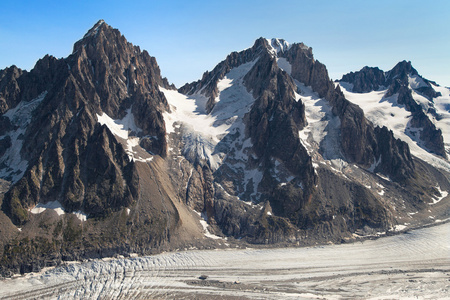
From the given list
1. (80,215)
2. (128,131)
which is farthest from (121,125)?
(80,215)

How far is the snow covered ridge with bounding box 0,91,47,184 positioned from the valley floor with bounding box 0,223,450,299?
48.4 meters

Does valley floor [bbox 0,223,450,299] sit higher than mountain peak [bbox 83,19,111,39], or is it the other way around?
mountain peak [bbox 83,19,111,39]

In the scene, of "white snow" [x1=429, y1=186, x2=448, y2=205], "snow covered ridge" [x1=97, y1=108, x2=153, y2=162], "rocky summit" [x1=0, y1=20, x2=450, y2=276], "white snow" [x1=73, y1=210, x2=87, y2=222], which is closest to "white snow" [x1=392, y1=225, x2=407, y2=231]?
"rocky summit" [x1=0, y1=20, x2=450, y2=276]

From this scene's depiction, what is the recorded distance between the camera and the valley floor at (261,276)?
9469 centimetres

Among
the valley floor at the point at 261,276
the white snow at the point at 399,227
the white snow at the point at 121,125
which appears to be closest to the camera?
the valley floor at the point at 261,276

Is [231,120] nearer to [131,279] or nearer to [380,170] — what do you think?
[380,170]

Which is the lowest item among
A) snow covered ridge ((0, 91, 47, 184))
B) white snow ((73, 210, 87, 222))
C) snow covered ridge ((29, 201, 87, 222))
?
white snow ((73, 210, 87, 222))

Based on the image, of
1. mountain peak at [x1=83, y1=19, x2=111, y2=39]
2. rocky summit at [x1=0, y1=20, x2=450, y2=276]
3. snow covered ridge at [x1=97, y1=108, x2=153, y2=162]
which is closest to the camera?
rocky summit at [x1=0, y1=20, x2=450, y2=276]

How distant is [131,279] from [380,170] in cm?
13190

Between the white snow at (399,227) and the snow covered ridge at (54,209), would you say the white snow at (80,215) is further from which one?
the white snow at (399,227)

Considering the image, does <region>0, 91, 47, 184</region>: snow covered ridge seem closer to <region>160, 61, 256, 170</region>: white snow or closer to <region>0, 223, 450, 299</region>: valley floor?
<region>0, 223, 450, 299</region>: valley floor

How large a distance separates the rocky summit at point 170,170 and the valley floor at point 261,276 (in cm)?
707

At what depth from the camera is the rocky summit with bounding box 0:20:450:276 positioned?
11706 cm

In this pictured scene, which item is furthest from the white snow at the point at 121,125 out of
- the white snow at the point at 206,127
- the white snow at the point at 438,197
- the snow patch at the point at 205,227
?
the white snow at the point at 438,197
